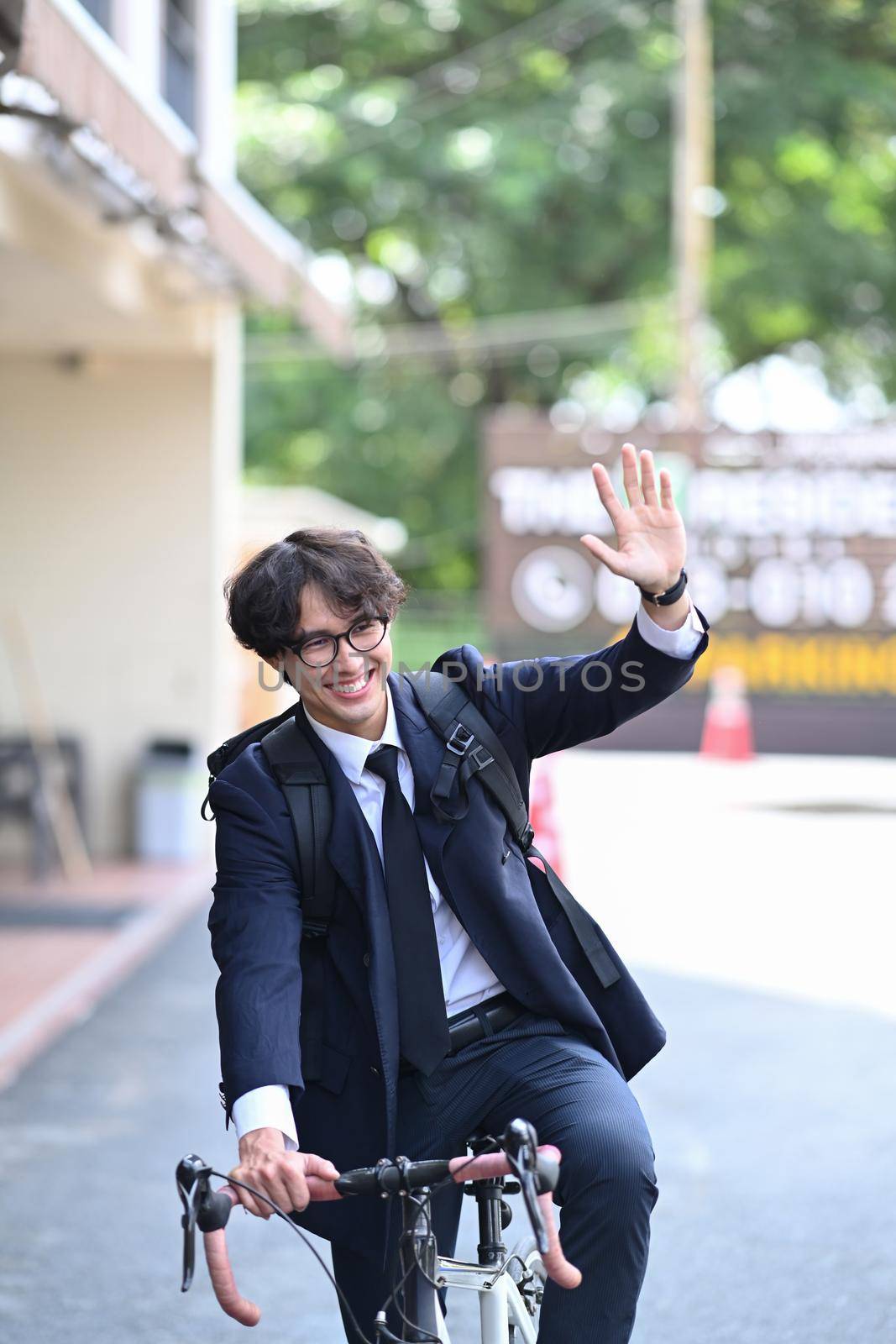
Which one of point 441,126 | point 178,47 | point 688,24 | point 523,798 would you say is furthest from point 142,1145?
point 441,126

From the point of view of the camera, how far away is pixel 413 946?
3.05 meters

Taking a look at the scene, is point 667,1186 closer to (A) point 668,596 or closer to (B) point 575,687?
(B) point 575,687

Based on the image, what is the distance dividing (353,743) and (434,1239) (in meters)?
0.80

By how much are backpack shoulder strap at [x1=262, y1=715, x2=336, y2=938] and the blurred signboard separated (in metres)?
17.5

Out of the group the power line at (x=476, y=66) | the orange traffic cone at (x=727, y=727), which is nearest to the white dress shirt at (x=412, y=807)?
the orange traffic cone at (x=727, y=727)

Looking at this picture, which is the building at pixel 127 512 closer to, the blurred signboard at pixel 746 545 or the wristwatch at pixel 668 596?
the blurred signboard at pixel 746 545

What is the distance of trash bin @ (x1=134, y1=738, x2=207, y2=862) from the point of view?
14047 millimetres

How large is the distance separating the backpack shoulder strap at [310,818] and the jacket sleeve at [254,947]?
0.10 feet

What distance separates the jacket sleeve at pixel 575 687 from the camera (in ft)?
10.4

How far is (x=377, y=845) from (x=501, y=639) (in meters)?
18.7

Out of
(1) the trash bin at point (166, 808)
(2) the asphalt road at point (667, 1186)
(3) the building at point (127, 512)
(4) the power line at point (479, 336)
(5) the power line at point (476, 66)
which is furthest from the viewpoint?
(4) the power line at point (479, 336)

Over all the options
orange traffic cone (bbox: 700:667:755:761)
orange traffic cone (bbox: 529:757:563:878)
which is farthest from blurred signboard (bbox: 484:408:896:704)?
orange traffic cone (bbox: 529:757:563:878)

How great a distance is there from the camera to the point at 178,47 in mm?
13781

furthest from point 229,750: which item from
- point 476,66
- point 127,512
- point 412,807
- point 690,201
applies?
point 476,66
